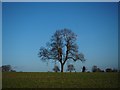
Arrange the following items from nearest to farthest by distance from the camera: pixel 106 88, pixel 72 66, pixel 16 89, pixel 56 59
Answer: pixel 16 89
pixel 106 88
pixel 72 66
pixel 56 59

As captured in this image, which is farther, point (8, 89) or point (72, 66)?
point (72, 66)

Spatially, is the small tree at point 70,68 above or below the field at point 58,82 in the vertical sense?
below

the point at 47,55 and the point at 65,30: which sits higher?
the point at 65,30

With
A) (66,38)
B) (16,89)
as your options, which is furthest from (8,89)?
(66,38)

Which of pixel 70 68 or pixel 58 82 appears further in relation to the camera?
pixel 70 68

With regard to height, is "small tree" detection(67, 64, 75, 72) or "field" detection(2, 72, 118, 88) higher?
"field" detection(2, 72, 118, 88)

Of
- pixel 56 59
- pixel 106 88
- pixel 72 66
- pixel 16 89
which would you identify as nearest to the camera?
pixel 16 89

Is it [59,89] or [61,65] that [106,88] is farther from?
[61,65]

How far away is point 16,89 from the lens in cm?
1173

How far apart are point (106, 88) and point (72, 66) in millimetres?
25773

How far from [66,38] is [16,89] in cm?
2961

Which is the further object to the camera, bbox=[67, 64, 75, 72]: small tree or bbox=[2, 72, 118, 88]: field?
bbox=[67, 64, 75, 72]: small tree

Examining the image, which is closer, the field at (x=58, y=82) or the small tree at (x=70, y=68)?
the field at (x=58, y=82)

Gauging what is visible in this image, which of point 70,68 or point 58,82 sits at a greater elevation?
point 58,82
